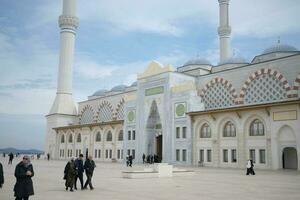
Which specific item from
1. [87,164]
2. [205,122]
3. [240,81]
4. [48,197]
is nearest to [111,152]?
[205,122]

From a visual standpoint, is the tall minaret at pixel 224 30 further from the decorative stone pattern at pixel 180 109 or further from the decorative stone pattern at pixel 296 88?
the decorative stone pattern at pixel 296 88

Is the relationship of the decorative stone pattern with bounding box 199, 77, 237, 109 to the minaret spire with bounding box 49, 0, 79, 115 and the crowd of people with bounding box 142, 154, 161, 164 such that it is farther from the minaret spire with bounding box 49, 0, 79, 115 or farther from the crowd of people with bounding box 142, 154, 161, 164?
the minaret spire with bounding box 49, 0, 79, 115

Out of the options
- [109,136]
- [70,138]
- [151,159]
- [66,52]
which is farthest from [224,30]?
[70,138]

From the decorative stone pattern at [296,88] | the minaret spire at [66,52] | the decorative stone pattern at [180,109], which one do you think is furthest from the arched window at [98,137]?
the decorative stone pattern at [296,88]

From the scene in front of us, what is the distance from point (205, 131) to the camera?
95.7ft

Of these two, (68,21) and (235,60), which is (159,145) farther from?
(68,21)

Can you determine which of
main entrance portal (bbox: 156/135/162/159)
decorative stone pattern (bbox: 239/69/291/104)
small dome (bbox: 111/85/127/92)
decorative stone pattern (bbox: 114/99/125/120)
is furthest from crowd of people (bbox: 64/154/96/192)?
small dome (bbox: 111/85/127/92)

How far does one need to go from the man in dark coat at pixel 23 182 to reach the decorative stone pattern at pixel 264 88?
2276cm

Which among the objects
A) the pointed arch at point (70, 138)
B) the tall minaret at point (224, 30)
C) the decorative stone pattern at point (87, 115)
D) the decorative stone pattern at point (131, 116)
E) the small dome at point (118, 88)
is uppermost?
the tall minaret at point (224, 30)

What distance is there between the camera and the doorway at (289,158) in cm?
2459

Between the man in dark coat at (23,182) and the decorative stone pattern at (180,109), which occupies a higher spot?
the decorative stone pattern at (180,109)

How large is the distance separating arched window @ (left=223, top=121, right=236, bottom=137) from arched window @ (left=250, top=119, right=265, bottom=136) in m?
1.67

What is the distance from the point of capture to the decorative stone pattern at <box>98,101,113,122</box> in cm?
4600

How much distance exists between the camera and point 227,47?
41844 mm
